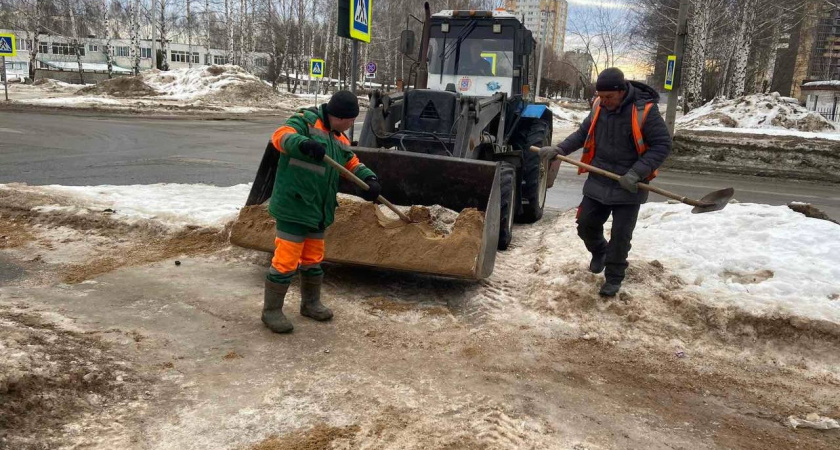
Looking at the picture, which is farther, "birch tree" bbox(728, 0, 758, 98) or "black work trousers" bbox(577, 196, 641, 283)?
"birch tree" bbox(728, 0, 758, 98)

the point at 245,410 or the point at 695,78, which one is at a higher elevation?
the point at 695,78

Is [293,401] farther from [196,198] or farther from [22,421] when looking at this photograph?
[196,198]

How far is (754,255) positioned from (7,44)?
24049 mm

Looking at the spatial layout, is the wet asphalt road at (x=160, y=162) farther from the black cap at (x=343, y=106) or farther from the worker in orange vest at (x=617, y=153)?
the black cap at (x=343, y=106)

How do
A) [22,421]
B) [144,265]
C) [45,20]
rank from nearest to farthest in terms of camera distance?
[22,421], [144,265], [45,20]

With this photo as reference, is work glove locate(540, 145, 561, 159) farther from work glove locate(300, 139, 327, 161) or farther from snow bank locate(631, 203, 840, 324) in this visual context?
work glove locate(300, 139, 327, 161)

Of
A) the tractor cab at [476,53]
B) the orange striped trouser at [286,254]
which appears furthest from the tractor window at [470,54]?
the orange striped trouser at [286,254]

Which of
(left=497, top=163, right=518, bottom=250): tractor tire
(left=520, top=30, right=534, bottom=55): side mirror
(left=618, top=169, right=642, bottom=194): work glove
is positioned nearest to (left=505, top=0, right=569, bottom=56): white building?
(left=520, top=30, right=534, bottom=55): side mirror

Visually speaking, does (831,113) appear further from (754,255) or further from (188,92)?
(188,92)

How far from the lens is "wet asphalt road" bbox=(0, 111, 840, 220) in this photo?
9266 millimetres

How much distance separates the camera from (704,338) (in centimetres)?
424

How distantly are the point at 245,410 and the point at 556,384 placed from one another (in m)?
1.70

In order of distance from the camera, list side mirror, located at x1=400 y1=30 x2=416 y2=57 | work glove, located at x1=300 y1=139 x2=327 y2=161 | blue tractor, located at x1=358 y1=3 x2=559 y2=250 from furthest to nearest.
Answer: side mirror, located at x1=400 y1=30 x2=416 y2=57 < blue tractor, located at x1=358 y1=3 x2=559 y2=250 < work glove, located at x1=300 y1=139 x2=327 y2=161

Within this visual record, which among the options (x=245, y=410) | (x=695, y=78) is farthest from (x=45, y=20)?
(x=245, y=410)
